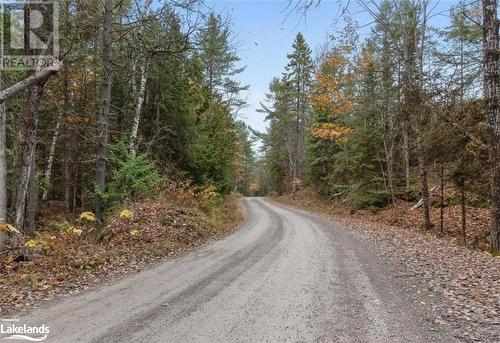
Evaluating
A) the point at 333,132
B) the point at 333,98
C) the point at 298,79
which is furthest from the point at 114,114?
the point at 298,79

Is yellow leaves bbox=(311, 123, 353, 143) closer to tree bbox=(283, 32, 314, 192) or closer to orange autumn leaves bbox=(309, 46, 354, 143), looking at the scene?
orange autumn leaves bbox=(309, 46, 354, 143)

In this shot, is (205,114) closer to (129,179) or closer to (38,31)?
(129,179)

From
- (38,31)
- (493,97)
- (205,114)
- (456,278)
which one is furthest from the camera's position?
(205,114)

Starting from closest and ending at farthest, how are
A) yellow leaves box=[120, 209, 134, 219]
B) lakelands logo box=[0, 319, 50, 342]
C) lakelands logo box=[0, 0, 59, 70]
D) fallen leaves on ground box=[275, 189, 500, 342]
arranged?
lakelands logo box=[0, 319, 50, 342]
fallen leaves on ground box=[275, 189, 500, 342]
lakelands logo box=[0, 0, 59, 70]
yellow leaves box=[120, 209, 134, 219]

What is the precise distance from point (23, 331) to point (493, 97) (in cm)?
1108

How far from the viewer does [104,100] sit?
1044 centimetres

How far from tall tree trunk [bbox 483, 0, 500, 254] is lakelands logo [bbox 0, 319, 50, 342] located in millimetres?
10478

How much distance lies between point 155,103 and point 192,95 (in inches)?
112

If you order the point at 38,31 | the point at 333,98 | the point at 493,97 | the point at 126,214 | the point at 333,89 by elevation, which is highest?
the point at 333,89

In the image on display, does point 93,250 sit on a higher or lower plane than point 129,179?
lower

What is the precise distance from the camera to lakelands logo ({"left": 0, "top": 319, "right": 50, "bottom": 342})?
13.2ft

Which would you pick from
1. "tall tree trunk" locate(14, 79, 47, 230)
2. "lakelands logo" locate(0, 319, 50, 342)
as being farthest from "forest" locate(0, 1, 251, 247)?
"lakelands logo" locate(0, 319, 50, 342)

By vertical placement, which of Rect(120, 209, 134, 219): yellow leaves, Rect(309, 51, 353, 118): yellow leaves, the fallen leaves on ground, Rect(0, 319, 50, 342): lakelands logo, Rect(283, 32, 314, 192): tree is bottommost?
the fallen leaves on ground

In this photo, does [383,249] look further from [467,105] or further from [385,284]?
[467,105]
